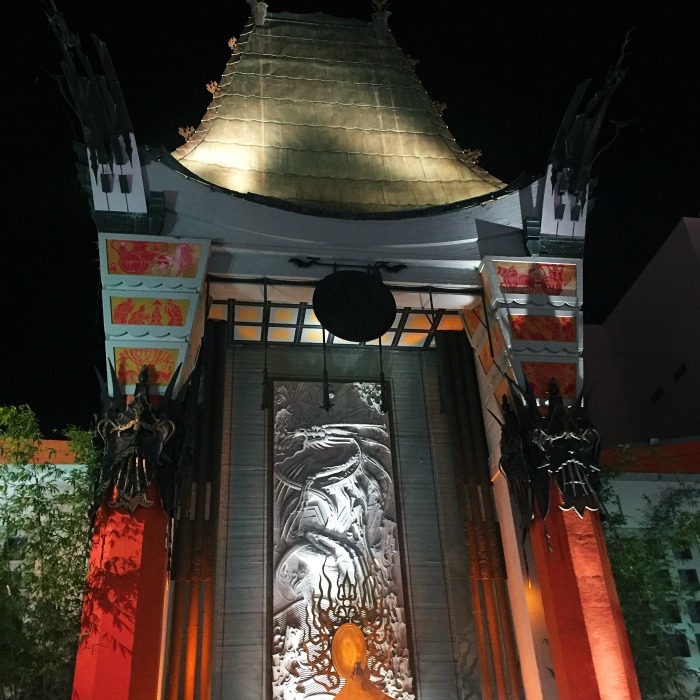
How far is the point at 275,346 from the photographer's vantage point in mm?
7707

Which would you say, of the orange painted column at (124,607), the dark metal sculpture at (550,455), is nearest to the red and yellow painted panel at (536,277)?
the dark metal sculpture at (550,455)

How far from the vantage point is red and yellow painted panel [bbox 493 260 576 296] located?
6.72 meters

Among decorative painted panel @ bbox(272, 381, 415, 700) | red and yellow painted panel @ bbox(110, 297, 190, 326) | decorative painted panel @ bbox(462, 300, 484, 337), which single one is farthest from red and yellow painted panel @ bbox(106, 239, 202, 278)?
decorative painted panel @ bbox(462, 300, 484, 337)

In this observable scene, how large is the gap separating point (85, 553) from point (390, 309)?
305 cm

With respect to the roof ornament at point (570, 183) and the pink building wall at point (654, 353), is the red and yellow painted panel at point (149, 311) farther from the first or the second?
the pink building wall at point (654, 353)

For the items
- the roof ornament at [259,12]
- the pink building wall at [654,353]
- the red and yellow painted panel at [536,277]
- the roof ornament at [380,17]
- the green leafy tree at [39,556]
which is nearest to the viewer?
the green leafy tree at [39,556]

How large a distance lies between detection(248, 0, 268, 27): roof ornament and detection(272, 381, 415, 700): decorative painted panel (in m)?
4.50

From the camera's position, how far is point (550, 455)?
586 cm

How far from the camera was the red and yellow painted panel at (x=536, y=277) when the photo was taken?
265 inches

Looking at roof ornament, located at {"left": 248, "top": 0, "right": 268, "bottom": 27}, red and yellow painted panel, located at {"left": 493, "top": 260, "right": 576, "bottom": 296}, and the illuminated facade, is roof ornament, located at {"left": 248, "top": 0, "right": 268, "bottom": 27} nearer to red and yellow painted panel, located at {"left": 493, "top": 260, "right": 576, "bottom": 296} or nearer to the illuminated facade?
the illuminated facade

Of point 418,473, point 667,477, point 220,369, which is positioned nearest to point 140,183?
point 220,369

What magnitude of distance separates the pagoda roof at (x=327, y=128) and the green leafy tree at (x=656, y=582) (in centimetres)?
334

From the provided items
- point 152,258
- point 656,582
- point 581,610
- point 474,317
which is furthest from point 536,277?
point 152,258

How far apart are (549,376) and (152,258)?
3397 millimetres
